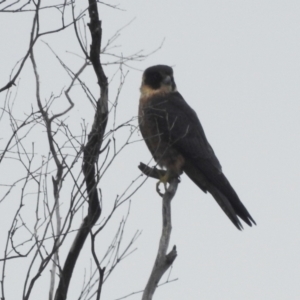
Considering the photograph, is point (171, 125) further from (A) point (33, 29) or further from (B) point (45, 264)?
(B) point (45, 264)

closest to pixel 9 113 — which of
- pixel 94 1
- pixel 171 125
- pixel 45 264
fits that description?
pixel 94 1

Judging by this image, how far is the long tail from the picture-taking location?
5613 mm

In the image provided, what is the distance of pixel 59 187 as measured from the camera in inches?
153

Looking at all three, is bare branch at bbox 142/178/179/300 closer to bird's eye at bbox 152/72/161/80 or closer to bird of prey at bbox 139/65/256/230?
bird of prey at bbox 139/65/256/230

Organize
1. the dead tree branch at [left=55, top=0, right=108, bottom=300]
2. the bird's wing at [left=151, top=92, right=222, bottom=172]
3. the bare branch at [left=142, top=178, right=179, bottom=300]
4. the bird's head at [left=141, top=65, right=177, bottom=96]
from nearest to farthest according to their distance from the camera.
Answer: the bare branch at [left=142, top=178, right=179, bottom=300]
the dead tree branch at [left=55, top=0, right=108, bottom=300]
the bird's wing at [left=151, top=92, right=222, bottom=172]
the bird's head at [left=141, top=65, right=177, bottom=96]

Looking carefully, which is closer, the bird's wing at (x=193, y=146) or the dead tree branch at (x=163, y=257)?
the dead tree branch at (x=163, y=257)

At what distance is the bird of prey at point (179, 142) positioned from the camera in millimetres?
5872

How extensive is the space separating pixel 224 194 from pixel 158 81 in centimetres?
131

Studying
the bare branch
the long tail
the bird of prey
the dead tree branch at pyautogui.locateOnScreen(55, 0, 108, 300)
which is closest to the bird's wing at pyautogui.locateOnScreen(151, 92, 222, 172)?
the bird of prey

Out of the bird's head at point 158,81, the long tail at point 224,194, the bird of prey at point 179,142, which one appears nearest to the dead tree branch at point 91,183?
the bird of prey at point 179,142

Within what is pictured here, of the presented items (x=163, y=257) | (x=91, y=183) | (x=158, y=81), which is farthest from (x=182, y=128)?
(x=163, y=257)

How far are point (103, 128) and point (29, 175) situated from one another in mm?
505

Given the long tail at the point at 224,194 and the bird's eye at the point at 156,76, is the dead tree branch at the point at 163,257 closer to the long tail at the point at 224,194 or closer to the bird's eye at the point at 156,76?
the long tail at the point at 224,194

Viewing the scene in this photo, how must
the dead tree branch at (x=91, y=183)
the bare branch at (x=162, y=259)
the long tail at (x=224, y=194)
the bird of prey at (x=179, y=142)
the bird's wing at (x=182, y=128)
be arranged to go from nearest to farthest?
the bare branch at (x=162, y=259) < the dead tree branch at (x=91, y=183) < the long tail at (x=224, y=194) < the bird of prey at (x=179, y=142) < the bird's wing at (x=182, y=128)
